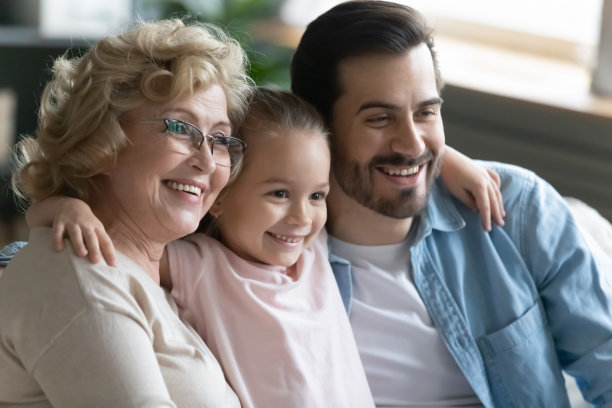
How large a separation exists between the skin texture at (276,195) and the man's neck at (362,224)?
20cm

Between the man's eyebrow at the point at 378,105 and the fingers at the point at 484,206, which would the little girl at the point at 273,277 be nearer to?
the man's eyebrow at the point at 378,105

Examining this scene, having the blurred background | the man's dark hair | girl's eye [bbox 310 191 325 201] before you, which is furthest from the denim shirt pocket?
the blurred background

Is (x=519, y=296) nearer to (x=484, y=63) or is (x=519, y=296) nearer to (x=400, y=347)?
(x=400, y=347)

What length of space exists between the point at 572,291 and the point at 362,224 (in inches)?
18.2

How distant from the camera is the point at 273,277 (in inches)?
67.0

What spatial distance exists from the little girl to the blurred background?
1.43 metres

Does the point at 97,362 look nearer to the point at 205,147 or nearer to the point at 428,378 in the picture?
→ the point at 205,147

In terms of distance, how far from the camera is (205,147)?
1539 millimetres

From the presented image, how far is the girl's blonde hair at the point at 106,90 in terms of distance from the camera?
4.88ft

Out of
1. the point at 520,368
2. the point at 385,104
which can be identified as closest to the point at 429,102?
the point at 385,104

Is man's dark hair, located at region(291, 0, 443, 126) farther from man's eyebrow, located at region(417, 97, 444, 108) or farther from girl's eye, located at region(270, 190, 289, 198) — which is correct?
girl's eye, located at region(270, 190, 289, 198)

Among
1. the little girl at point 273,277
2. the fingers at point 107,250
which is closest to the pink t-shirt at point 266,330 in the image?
the little girl at point 273,277

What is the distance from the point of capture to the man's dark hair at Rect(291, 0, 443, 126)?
5.98 feet

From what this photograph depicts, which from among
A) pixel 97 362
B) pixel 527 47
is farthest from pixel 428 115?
pixel 527 47
